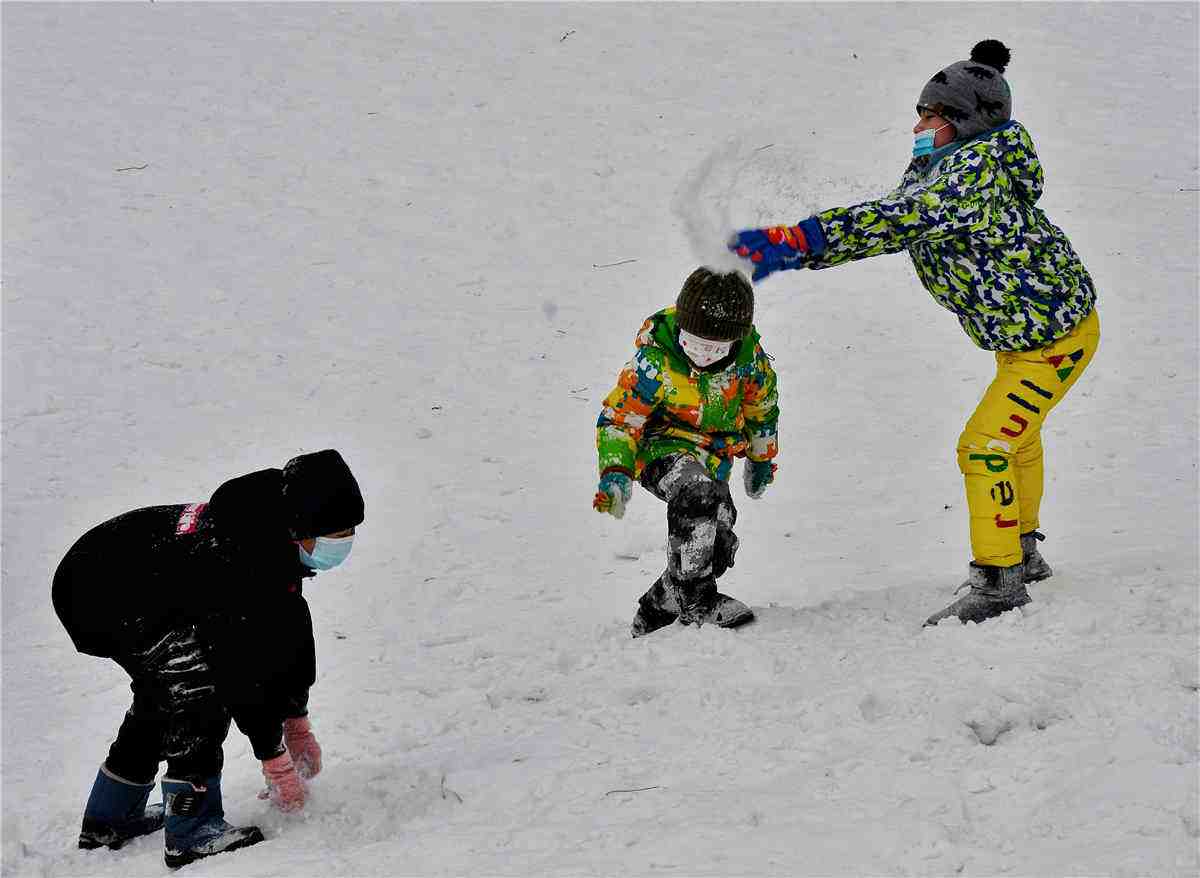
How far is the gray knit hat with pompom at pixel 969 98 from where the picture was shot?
15.7 ft

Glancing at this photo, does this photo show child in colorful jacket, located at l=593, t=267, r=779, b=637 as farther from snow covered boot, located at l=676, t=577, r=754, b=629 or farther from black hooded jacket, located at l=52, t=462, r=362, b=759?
black hooded jacket, located at l=52, t=462, r=362, b=759

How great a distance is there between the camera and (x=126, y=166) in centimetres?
1033

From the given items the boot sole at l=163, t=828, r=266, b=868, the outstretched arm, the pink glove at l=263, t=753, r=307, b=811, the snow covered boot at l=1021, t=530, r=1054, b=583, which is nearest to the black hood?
the pink glove at l=263, t=753, r=307, b=811

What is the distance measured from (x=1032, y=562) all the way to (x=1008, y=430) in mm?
705

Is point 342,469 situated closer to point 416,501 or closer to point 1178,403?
point 416,501

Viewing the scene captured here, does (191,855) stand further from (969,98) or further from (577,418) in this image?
(577,418)

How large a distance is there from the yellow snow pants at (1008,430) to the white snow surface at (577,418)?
0.98 ft

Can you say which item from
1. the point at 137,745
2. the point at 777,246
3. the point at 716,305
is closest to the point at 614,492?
the point at 716,305

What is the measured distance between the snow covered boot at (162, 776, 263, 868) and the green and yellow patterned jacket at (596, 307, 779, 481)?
1802 millimetres

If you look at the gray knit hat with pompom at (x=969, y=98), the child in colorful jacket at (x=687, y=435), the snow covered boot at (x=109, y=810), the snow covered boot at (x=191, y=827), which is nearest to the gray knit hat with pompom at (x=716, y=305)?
the child in colorful jacket at (x=687, y=435)

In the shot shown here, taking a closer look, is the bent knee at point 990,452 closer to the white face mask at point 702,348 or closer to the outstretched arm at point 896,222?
the outstretched arm at point 896,222

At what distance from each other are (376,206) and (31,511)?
4.05 metres

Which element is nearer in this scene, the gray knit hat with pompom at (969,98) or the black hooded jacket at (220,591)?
the black hooded jacket at (220,591)

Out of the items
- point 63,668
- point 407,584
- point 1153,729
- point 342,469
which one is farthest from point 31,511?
point 1153,729
